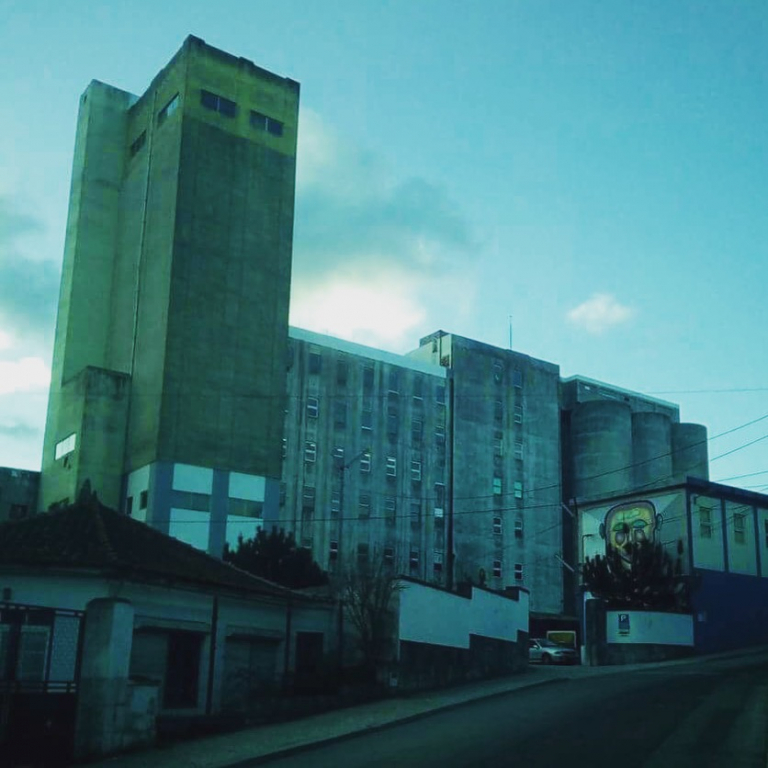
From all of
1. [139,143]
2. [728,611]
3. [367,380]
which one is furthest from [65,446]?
[728,611]

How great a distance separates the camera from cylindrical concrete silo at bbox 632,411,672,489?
344 feet

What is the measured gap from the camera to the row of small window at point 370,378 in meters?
85.9

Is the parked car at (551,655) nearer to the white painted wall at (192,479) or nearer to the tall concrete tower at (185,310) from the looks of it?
the tall concrete tower at (185,310)

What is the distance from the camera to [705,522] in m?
51.1

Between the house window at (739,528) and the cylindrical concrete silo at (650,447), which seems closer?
the house window at (739,528)

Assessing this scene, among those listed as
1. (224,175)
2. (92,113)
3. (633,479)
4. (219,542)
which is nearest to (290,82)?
(224,175)

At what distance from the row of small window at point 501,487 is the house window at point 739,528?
140 ft

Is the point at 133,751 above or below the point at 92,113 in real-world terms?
below

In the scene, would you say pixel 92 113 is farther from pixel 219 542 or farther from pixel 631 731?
pixel 631 731

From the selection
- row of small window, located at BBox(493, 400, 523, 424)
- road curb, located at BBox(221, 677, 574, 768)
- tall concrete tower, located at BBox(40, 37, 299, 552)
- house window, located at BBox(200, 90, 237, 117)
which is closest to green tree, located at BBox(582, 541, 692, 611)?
road curb, located at BBox(221, 677, 574, 768)

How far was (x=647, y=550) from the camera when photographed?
48500mm

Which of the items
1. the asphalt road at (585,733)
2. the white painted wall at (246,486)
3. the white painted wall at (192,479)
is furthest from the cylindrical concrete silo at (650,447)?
the asphalt road at (585,733)

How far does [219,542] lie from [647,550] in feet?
109

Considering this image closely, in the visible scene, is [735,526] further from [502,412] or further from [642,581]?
[502,412]
